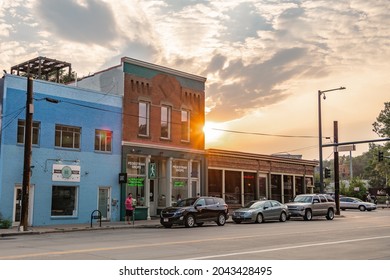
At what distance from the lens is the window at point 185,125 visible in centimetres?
3606

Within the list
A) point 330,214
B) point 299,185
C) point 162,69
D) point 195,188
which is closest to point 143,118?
point 162,69

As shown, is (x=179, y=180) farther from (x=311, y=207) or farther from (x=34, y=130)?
(x=34, y=130)

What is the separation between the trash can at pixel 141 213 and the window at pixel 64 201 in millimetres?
4568

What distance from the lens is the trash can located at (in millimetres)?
31734

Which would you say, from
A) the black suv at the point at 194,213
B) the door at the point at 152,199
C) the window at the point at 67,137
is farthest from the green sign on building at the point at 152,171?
the window at the point at 67,137

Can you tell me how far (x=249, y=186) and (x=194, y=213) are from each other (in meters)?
15.4

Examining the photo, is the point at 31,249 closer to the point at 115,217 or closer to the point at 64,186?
the point at 64,186

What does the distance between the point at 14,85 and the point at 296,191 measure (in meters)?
30.1

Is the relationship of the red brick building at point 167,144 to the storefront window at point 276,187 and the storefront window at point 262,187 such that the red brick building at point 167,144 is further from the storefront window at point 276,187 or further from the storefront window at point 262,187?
the storefront window at point 276,187

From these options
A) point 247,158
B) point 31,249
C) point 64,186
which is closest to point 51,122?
point 64,186

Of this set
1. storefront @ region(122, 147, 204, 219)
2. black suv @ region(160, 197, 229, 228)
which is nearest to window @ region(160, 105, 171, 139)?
storefront @ region(122, 147, 204, 219)

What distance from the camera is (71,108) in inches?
1127

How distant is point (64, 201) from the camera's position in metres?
28.1

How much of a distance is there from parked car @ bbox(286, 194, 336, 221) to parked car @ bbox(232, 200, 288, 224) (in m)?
1.78
